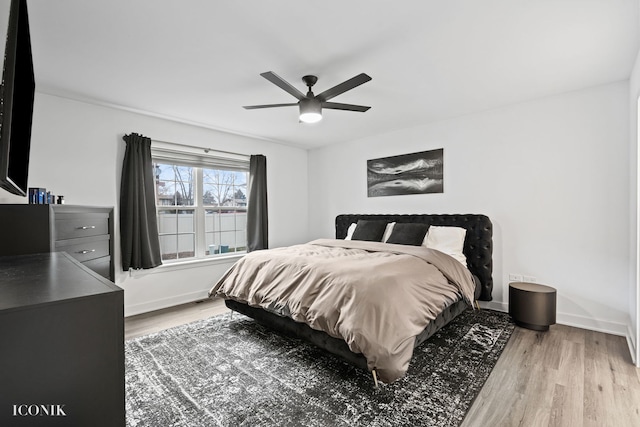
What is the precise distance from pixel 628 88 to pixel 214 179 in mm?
4841

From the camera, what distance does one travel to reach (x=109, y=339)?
54 centimetres

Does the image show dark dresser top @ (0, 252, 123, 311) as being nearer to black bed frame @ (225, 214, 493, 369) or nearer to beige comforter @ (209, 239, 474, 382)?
beige comforter @ (209, 239, 474, 382)

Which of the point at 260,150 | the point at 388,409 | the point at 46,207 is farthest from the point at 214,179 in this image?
the point at 388,409

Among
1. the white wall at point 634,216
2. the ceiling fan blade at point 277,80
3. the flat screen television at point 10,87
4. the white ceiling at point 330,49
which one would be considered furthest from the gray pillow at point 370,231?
the flat screen television at point 10,87

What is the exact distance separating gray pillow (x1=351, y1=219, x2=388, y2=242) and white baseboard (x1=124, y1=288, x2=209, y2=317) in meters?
2.31

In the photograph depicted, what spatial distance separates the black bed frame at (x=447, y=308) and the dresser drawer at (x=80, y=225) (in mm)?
1405

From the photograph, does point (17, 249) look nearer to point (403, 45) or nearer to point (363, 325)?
point (363, 325)

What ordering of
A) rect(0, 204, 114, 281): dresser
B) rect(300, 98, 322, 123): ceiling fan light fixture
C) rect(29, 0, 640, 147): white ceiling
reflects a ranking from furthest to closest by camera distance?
rect(300, 98, 322, 123): ceiling fan light fixture, rect(29, 0, 640, 147): white ceiling, rect(0, 204, 114, 281): dresser

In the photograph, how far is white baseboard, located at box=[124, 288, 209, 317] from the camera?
350cm

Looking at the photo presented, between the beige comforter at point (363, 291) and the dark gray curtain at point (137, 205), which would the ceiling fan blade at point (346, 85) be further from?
the dark gray curtain at point (137, 205)

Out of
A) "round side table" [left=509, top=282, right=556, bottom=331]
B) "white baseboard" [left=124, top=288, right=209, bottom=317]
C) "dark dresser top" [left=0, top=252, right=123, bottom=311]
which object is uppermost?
"dark dresser top" [left=0, top=252, right=123, bottom=311]

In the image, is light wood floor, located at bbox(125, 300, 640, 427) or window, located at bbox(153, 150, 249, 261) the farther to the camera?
window, located at bbox(153, 150, 249, 261)

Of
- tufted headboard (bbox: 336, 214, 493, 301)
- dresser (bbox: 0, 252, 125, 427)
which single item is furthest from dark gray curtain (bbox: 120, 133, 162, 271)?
tufted headboard (bbox: 336, 214, 493, 301)

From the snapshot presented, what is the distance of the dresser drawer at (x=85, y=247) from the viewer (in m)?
2.15
